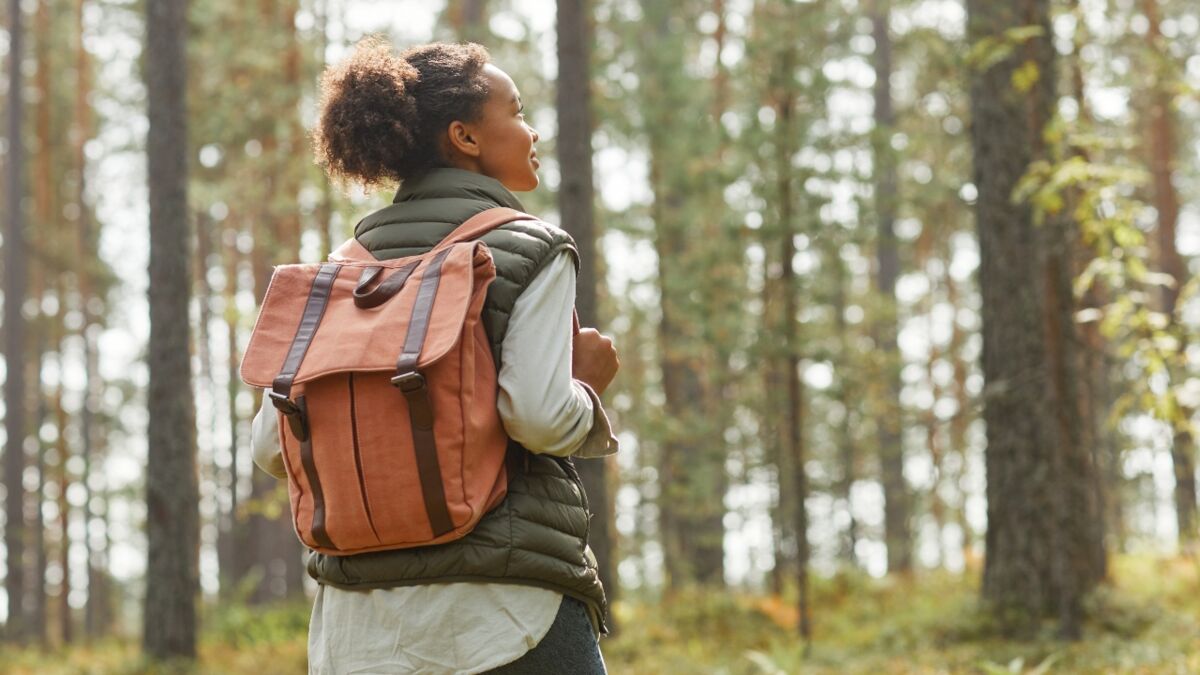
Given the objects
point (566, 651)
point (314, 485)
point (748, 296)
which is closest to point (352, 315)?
point (314, 485)

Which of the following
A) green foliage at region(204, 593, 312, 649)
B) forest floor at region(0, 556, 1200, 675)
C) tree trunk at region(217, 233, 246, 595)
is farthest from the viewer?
tree trunk at region(217, 233, 246, 595)

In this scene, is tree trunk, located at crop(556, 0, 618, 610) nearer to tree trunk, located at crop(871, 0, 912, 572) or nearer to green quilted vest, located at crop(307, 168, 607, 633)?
green quilted vest, located at crop(307, 168, 607, 633)

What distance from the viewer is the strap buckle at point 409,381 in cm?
223

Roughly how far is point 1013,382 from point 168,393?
788 cm

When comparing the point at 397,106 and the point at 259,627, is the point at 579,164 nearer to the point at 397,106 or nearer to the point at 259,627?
the point at 397,106

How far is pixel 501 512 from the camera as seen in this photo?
2363mm

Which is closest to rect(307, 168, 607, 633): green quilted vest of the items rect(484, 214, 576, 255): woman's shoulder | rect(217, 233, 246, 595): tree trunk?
rect(484, 214, 576, 255): woman's shoulder

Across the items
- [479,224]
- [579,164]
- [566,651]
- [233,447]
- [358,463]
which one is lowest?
[233,447]

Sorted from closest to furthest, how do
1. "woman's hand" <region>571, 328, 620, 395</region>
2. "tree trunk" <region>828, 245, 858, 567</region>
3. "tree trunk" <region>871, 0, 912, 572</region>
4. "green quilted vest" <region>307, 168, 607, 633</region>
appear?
"green quilted vest" <region>307, 168, 607, 633</region> < "woman's hand" <region>571, 328, 620, 395</region> < "tree trunk" <region>828, 245, 858, 567</region> < "tree trunk" <region>871, 0, 912, 572</region>

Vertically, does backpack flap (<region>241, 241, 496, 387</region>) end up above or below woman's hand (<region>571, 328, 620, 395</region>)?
above

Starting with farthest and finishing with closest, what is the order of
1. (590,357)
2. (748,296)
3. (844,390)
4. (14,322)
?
(14,322), (748,296), (844,390), (590,357)

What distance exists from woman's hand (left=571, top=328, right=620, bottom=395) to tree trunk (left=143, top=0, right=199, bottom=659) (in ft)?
35.0

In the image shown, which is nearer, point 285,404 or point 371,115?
point 285,404

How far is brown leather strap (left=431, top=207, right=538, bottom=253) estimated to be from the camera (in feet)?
8.01
